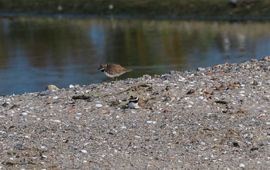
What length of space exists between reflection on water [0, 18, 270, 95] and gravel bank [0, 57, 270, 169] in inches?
313

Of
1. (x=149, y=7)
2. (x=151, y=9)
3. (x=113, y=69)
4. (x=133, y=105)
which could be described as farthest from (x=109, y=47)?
(x=133, y=105)

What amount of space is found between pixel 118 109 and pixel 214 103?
5.05 ft

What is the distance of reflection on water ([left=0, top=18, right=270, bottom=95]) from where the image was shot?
2681 cm

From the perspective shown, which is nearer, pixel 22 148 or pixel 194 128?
pixel 22 148

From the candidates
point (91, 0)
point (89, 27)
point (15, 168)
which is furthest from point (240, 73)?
point (91, 0)

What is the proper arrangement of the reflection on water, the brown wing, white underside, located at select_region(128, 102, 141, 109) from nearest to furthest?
1. white underside, located at select_region(128, 102, 141, 109)
2. the brown wing
3. the reflection on water

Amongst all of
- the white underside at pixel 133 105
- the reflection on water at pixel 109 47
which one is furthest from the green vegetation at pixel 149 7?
the white underside at pixel 133 105

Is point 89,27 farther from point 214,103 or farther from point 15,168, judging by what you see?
point 15,168

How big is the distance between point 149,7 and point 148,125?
42433mm

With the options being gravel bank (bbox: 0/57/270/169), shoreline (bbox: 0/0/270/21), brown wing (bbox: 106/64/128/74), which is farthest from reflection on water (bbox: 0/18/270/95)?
gravel bank (bbox: 0/57/270/169)

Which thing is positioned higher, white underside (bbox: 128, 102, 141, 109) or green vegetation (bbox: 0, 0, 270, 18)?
white underside (bbox: 128, 102, 141, 109)

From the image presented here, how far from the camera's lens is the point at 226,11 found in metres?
50.9

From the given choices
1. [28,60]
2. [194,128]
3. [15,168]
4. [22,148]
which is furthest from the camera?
[28,60]

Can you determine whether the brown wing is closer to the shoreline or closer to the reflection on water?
the reflection on water
